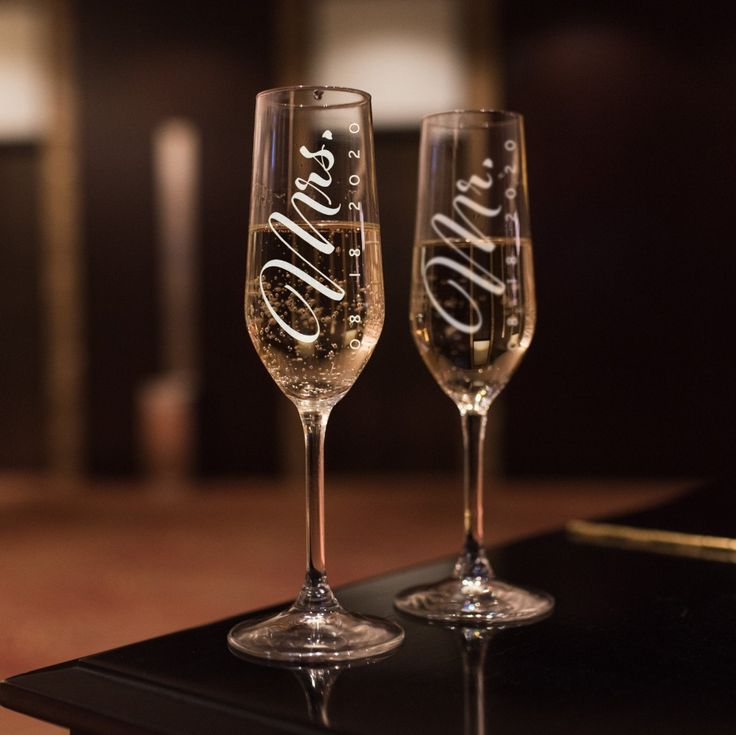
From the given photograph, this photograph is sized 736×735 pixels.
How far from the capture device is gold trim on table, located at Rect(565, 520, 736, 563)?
0.86m

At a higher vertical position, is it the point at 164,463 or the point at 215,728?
the point at 215,728

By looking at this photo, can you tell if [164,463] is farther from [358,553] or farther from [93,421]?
[358,553]

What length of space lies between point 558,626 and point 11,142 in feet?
18.2

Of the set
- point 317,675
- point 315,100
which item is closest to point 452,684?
point 317,675

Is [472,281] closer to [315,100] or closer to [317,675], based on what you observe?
[315,100]

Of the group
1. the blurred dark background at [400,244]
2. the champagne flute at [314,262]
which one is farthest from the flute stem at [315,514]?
the blurred dark background at [400,244]

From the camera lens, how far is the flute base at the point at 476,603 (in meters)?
0.67

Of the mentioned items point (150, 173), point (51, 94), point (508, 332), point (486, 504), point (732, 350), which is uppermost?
point (51, 94)

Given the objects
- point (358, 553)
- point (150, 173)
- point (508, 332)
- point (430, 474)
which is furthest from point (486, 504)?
point (508, 332)

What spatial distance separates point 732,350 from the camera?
533 cm

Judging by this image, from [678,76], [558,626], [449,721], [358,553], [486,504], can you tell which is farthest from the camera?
[678,76]

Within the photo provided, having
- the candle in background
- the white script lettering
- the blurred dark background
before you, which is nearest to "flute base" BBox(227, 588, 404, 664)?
the white script lettering

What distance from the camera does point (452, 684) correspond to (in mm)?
540

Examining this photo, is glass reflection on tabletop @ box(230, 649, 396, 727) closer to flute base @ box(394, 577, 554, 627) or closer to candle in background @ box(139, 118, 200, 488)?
flute base @ box(394, 577, 554, 627)
